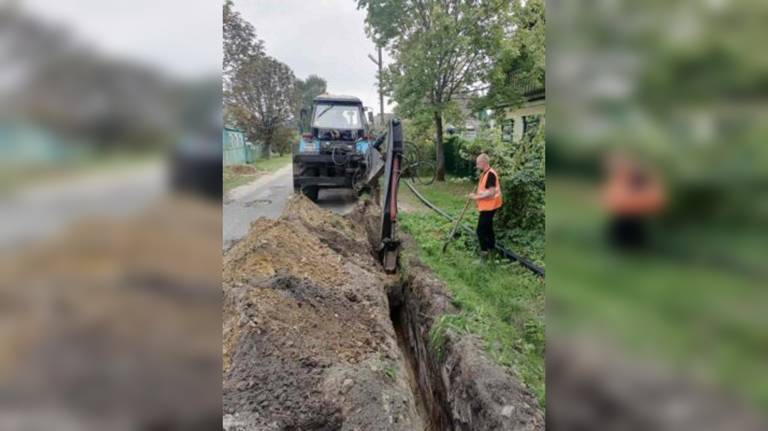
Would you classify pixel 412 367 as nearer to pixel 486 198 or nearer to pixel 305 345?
pixel 305 345

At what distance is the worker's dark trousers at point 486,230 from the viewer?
17.8 feet

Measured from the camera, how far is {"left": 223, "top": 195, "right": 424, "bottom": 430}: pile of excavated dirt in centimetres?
240

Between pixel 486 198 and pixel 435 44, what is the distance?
578 cm

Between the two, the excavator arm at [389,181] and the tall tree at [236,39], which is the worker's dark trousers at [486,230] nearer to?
the excavator arm at [389,181]

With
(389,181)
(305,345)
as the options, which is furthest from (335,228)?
(305,345)

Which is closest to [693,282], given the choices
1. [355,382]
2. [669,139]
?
[669,139]

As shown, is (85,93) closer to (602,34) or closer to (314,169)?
(602,34)

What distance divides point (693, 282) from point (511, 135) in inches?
268

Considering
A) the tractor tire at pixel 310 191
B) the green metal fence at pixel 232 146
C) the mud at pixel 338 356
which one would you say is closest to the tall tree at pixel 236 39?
the green metal fence at pixel 232 146

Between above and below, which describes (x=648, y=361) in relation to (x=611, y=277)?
below

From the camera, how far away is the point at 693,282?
516 millimetres

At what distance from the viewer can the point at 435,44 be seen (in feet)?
31.6

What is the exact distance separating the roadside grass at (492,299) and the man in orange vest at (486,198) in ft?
1.17

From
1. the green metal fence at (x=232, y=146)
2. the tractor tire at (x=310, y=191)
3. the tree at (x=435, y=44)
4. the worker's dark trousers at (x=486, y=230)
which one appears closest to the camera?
the green metal fence at (x=232, y=146)
